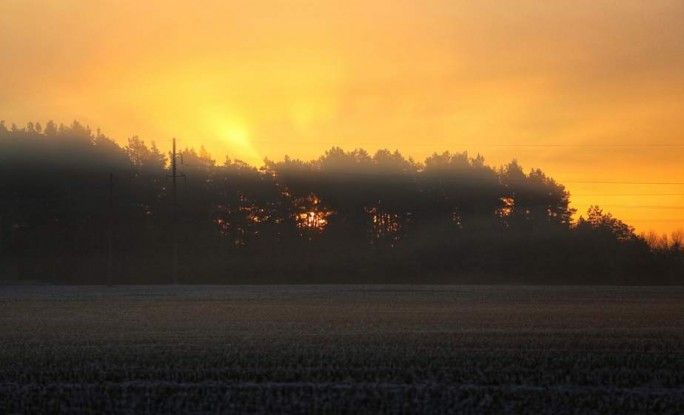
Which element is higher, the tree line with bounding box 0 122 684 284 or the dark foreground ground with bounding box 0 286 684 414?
the tree line with bounding box 0 122 684 284

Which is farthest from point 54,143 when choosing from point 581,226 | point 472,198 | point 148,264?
point 581,226

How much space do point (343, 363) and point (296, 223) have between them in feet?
236

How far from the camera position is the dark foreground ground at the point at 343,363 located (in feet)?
43.5

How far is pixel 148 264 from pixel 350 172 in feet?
89.0

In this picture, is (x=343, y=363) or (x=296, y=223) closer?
(x=343, y=363)

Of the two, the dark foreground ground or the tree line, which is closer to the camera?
the dark foreground ground

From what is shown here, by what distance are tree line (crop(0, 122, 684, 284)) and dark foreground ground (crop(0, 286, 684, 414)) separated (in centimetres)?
4558

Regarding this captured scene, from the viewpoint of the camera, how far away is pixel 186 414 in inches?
493

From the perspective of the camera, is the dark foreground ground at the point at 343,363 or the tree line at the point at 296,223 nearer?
the dark foreground ground at the point at 343,363

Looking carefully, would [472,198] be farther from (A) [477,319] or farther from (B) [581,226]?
(A) [477,319]

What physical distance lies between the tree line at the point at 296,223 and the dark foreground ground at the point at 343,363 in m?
45.6

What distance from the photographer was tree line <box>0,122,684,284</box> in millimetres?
74875

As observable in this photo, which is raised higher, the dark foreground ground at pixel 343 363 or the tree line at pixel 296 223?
the tree line at pixel 296 223

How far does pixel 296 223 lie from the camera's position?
290ft
